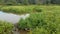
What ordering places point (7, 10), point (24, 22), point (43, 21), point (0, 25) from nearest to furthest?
point (0, 25) < point (43, 21) < point (24, 22) < point (7, 10)

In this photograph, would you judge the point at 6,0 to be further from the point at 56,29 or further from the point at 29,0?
the point at 56,29

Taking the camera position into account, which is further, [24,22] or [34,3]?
[34,3]

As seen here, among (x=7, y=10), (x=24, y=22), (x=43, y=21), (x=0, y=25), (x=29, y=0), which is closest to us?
(x=0, y=25)

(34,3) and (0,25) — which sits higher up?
(0,25)

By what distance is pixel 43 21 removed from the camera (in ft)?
21.4

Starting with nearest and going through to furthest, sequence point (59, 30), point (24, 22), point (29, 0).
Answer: point (59, 30), point (24, 22), point (29, 0)

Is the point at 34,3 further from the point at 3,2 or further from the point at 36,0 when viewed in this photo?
the point at 3,2

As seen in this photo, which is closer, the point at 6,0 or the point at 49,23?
the point at 49,23

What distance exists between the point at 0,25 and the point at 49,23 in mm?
1721

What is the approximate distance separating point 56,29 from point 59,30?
0.21 meters

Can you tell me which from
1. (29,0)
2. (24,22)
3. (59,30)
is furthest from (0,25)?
(29,0)

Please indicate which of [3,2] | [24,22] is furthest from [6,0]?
[24,22]

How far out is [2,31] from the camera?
547 centimetres

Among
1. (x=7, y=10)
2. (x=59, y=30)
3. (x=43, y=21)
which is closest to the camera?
(x=59, y=30)
